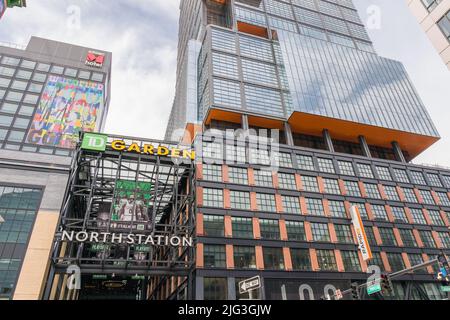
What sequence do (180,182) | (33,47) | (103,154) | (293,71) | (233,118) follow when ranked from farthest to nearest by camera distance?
(33,47), (293,71), (233,118), (180,182), (103,154)

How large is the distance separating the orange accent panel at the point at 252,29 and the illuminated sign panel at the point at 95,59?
59288 millimetres

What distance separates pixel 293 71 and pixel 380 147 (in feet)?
83.0

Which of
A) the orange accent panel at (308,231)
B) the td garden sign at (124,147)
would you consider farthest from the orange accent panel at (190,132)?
the orange accent panel at (308,231)

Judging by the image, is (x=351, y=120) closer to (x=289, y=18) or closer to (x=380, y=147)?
(x=380, y=147)

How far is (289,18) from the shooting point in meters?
80.2

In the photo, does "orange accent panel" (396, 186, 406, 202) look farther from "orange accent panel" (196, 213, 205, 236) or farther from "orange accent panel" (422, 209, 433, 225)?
"orange accent panel" (196, 213, 205, 236)

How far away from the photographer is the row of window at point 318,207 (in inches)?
1682

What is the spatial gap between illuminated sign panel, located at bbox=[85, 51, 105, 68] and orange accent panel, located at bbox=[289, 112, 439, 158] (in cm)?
8077

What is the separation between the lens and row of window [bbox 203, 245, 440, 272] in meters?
38.2

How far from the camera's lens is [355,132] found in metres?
62.7

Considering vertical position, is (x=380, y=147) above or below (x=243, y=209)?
above

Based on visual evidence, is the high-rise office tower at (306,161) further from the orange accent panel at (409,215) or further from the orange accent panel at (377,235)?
the orange accent panel at (409,215)

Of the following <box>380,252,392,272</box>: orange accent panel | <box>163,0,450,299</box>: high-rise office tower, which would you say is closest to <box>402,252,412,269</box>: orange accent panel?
<box>163,0,450,299</box>: high-rise office tower
